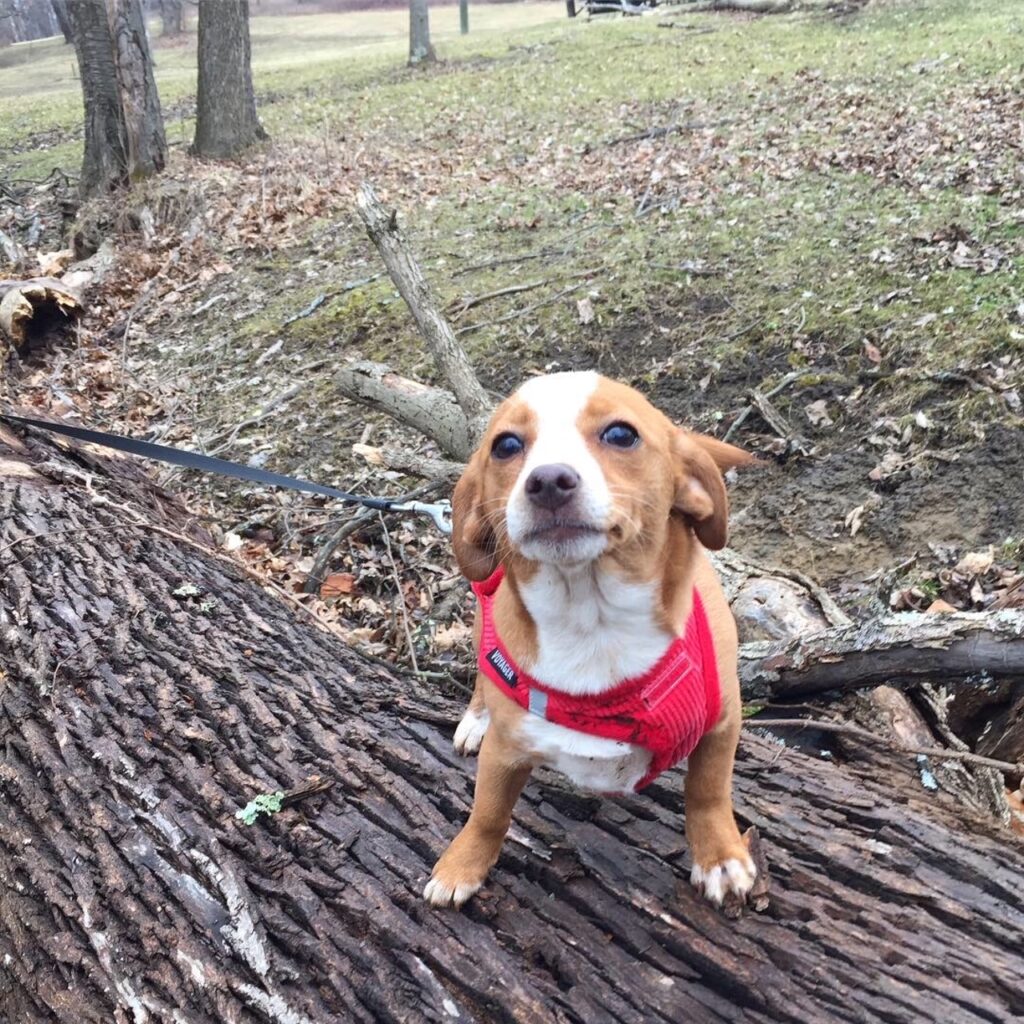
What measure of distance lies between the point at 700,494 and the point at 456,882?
107 centimetres

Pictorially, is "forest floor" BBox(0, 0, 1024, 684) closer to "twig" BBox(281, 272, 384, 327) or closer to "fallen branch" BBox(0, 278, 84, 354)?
"twig" BBox(281, 272, 384, 327)

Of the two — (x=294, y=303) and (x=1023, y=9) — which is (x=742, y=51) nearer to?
(x=1023, y=9)

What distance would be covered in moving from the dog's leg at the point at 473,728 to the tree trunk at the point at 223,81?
1177 centimetres

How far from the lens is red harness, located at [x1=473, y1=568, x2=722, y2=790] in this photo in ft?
6.67

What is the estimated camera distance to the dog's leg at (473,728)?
2.68 metres

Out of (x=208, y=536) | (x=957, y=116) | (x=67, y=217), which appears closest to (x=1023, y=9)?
(x=957, y=116)

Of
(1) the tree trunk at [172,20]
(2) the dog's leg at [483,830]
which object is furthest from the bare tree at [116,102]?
(1) the tree trunk at [172,20]

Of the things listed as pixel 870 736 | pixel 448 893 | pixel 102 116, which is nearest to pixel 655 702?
pixel 448 893

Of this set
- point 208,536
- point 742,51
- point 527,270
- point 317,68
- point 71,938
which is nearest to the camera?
point 71,938

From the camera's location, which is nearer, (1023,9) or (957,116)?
(957,116)

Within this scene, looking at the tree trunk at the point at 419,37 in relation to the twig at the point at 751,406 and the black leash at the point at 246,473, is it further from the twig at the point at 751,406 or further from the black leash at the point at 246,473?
the black leash at the point at 246,473

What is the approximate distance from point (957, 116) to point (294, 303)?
6592mm

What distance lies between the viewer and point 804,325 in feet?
19.2

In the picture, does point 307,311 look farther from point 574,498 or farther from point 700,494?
point 574,498
